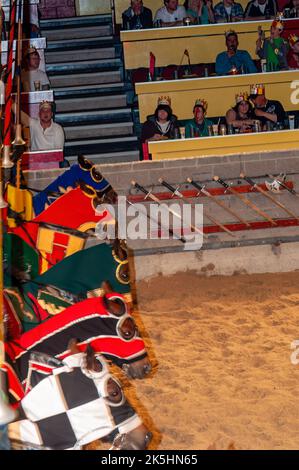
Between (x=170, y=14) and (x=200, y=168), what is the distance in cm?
285

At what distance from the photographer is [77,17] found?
13.6 m

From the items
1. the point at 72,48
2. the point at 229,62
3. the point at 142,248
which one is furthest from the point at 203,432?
the point at 72,48

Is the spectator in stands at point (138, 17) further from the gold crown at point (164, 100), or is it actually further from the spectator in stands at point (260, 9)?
the gold crown at point (164, 100)

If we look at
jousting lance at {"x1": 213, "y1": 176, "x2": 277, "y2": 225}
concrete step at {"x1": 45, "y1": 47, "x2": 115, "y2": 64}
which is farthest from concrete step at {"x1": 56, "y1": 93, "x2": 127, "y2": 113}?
jousting lance at {"x1": 213, "y1": 176, "x2": 277, "y2": 225}

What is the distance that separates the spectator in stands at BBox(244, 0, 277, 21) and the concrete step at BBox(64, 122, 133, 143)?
A: 2.01 meters

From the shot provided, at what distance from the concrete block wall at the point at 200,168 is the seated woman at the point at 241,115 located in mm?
803

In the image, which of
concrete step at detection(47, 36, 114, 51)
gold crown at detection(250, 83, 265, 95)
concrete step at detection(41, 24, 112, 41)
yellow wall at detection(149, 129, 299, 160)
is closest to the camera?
yellow wall at detection(149, 129, 299, 160)

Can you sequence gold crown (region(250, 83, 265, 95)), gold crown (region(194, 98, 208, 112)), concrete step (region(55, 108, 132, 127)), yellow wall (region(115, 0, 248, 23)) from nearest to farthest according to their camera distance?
gold crown (region(194, 98, 208, 112)) < gold crown (region(250, 83, 265, 95)) < concrete step (region(55, 108, 132, 127)) < yellow wall (region(115, 0, 248, 23))

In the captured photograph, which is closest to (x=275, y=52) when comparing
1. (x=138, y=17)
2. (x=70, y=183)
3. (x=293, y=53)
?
(x=293, y=53)

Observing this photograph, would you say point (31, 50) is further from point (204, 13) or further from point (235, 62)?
point (235, 62)

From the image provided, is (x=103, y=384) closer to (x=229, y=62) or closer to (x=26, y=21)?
(x=229, y=62)

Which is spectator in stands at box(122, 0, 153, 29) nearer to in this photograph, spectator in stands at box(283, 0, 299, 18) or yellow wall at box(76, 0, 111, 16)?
yellow wall at box(76, 0, 111, 16)

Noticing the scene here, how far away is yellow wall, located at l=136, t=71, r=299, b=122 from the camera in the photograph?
37.5ft
